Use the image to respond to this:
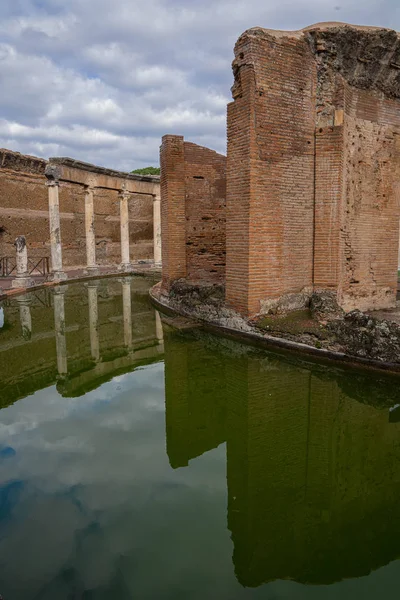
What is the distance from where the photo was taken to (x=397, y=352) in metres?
5.71

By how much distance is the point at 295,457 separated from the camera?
Result: 12.6 feet

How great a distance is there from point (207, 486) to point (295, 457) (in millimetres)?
892

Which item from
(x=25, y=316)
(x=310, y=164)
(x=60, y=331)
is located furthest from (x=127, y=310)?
(x=310, y=164)

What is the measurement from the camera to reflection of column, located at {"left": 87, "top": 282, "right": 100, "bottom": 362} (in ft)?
24.3

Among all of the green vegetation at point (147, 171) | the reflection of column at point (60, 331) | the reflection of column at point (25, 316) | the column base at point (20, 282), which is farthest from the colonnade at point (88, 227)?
the green vegetation at point (147, 171)

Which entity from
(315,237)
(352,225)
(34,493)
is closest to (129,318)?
(315,237)

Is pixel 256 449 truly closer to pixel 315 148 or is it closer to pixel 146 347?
pixel 146 347

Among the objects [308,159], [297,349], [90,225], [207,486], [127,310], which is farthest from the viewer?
[90,225]

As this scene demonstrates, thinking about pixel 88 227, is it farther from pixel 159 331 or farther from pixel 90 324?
pixel 159 331

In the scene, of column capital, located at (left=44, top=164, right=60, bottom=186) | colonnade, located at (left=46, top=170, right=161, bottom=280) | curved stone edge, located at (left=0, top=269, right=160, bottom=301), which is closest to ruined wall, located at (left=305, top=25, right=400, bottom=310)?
curved stone edge, located at (left=0, top=269, right=160, bottom=301)

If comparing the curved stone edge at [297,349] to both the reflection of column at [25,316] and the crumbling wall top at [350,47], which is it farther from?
the crumbling wall top at [350,47]

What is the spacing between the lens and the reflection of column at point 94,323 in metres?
7.39

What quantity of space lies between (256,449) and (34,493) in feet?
6.29

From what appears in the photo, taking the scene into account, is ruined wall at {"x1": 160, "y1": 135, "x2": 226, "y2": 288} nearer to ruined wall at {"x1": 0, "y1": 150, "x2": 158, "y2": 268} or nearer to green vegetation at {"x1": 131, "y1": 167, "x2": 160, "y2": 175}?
ruined wall at {"x1": 0, "y1": 150, "x2": 158, "y2": 268}
